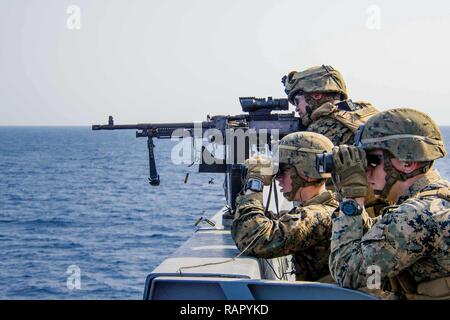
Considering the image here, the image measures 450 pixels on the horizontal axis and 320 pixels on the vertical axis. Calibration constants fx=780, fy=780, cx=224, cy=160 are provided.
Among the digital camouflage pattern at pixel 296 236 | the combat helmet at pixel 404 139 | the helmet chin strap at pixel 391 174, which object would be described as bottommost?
the digital camouflage pattern at pixel 296 236

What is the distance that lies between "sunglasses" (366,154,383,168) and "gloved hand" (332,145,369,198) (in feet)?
0.08

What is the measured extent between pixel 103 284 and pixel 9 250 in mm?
7931

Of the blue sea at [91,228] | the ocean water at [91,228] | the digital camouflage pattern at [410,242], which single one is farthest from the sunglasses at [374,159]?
the ocean water at [91,228]

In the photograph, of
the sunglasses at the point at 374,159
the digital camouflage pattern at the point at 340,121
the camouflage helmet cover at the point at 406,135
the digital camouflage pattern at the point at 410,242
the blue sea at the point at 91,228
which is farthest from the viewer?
the blue sea at the point at 91,228

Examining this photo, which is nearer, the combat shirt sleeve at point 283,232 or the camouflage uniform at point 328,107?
the combat shirt sleeve at point 283,232

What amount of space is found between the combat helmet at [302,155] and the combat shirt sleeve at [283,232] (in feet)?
0.79

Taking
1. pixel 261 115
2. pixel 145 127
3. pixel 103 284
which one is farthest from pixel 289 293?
pixel 103 284

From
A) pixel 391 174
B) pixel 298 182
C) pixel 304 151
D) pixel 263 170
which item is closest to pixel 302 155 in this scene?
pixel 304 151

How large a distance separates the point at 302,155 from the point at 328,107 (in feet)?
6.14

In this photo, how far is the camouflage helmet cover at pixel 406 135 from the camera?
4.19m

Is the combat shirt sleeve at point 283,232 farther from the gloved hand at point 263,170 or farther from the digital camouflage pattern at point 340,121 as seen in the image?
the digital camouflage pattern at point 340,121

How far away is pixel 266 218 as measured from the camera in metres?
5.62

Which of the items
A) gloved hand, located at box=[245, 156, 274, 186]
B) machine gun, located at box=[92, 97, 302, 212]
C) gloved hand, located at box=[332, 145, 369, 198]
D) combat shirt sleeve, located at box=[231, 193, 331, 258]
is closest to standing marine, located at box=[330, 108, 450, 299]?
gloved hand, located at box=[332, 145, 369, 198]
